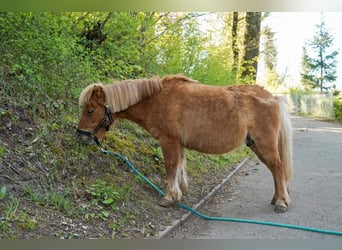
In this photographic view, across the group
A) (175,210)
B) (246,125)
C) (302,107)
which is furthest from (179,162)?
(302,107)

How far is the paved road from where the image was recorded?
2.87m

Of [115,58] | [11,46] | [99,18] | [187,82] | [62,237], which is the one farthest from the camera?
[115,58]

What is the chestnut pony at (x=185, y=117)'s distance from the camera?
326 cm

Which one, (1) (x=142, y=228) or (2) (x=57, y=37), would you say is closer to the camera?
(1) (x=142, y=228)

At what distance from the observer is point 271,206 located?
3541 millimetres

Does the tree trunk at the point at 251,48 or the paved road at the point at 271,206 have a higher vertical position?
the tree trunk at the point at 251,48

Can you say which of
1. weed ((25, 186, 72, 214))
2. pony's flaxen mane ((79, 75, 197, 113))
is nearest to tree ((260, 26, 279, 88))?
pony's flaxen mane ((79, 75, 197, 113))

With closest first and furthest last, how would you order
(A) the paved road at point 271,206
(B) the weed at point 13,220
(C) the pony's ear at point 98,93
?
1. (B) the weed at point 13,220
2. (A) the paved road at point 271,206
3. (C) the pony's ear at point 98,93

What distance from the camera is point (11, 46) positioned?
3.70 meters

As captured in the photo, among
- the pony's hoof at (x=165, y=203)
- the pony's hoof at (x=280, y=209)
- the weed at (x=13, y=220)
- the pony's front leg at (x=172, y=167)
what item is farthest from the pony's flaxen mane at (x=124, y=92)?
the pony's hoof at (x=280, y=209)

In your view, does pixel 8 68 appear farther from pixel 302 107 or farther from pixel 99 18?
pixel 302 107

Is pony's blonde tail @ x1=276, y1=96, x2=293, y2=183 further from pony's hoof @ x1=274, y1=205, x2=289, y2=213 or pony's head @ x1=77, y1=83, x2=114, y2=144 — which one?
pony's head @ x1=77, y1=83, x2=114, y2=144

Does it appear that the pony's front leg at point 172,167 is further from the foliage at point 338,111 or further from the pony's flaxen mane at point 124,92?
the foliage at point 338,111

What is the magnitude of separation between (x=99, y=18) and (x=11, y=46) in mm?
1050
